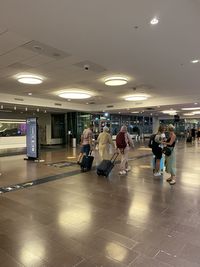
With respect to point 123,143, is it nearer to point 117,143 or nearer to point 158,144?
point 117,143

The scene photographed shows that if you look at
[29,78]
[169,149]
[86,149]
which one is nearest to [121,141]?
[86,149]

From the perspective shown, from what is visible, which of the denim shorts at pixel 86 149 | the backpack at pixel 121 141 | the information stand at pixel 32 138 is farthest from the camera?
the information stand at pixel 32 138

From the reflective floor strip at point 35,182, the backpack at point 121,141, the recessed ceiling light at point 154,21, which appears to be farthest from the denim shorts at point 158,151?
the recessed ceiling light at point 154,21

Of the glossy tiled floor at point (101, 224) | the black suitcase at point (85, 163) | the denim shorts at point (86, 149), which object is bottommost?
the glossy tiled floor at point (101, 224)

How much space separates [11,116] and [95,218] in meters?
15.7

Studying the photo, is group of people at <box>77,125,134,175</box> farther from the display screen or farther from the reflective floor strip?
the display screen

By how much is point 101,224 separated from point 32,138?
290 inches

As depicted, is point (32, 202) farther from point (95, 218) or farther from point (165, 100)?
point (165, 100)

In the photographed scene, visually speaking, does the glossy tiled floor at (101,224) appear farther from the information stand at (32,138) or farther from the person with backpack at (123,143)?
the information stand at (32,138)

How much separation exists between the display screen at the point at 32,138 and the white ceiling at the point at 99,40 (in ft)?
7.62

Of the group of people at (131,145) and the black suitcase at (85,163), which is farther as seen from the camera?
the black suitcase at (85,163)

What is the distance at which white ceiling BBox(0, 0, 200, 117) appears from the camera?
3254 mm

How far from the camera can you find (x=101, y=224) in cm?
312

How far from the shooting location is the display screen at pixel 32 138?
30.9 feet
